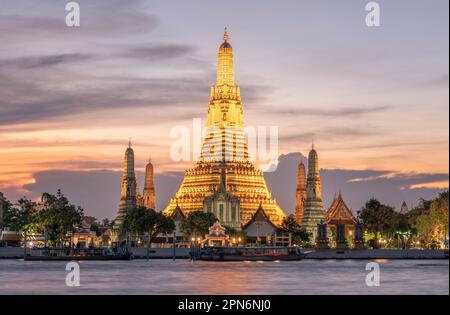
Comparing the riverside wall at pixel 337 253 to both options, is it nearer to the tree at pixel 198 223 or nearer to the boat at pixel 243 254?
the tree at pixel 198 223

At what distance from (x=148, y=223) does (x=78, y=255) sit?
14622mm

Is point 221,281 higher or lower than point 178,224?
lower

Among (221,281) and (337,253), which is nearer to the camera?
(221,281)

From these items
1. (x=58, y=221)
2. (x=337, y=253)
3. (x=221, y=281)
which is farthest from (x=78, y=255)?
(x=221, y=281)

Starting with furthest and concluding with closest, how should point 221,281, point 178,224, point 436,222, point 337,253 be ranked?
1. point 178,224
2. point 337,253
3. point 436,222
4. point 221,281

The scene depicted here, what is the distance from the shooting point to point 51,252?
568 ft

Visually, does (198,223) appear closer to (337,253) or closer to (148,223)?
(148,223)

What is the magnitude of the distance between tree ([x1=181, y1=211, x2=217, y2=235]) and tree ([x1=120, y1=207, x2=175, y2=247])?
3.01 metres

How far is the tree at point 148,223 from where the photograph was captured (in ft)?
592

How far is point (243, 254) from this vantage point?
168 metres

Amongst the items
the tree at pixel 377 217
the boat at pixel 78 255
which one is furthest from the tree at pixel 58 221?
the tree at pixel 377 217

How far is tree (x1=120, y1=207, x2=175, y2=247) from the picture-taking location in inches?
7101

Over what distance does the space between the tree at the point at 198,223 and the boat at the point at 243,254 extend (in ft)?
42.1
